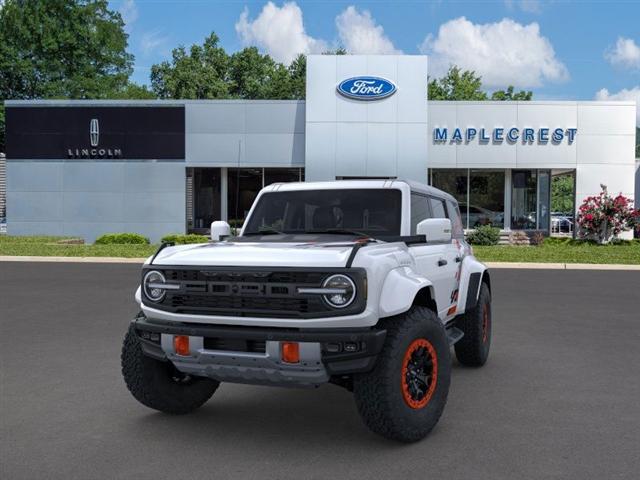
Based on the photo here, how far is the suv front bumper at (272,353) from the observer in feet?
13.5

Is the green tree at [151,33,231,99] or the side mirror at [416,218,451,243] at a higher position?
the green tree at [151,33,231,99]

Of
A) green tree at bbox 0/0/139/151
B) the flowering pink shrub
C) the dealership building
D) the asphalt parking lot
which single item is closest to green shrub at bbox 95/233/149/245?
the dealership building

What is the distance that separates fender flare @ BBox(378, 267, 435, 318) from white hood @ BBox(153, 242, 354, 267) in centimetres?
34

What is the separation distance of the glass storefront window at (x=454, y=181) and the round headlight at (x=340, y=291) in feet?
80.3

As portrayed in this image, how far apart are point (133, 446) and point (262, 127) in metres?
23.8

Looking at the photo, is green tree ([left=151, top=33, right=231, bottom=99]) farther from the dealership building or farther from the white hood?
the white hood

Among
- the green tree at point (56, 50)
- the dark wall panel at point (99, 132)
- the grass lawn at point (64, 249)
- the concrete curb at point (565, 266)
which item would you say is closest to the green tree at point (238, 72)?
the green tree at point (56, 50)

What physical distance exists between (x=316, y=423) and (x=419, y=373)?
0.92m

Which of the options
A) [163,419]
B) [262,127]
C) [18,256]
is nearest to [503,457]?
[163,419]

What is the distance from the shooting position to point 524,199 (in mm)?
28406

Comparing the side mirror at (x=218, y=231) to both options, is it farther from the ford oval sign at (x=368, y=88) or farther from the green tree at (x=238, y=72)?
the green tree at (x=238, y=72)

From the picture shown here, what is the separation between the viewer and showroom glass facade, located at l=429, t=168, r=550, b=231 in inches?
1105

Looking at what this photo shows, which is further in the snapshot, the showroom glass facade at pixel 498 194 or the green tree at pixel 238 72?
the green tree at pixel 238 72

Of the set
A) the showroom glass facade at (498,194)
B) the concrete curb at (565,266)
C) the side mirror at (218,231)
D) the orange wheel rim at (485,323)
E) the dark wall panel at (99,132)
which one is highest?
the dark wall panel at (99,132)
